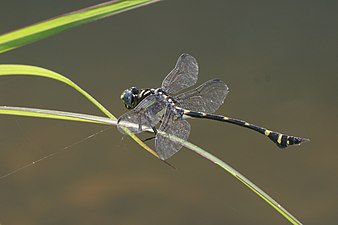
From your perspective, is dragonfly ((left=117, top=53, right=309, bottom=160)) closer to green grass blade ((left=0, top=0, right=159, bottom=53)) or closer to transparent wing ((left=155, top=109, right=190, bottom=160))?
transparent wing ((left=155, top=109, right=190, bottom=160))

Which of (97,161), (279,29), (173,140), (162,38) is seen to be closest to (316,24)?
(279,29)

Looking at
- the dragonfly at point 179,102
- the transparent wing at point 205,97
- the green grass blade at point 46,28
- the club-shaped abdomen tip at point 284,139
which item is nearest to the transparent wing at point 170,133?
the dragonfly at point 179,102

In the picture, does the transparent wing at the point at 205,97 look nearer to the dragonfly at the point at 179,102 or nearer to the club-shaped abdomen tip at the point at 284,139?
the dragonfly at the point at 179,102

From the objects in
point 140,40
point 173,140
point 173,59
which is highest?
point 140,40

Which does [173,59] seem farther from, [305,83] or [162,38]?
[305,83]

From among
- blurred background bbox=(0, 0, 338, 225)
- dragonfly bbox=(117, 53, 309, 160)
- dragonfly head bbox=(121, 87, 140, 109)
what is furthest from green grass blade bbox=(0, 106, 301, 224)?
blurred background bbox=(0, 0, 338, 225)

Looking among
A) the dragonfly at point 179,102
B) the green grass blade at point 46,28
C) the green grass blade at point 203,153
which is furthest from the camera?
the dragonfly at point 179,102
